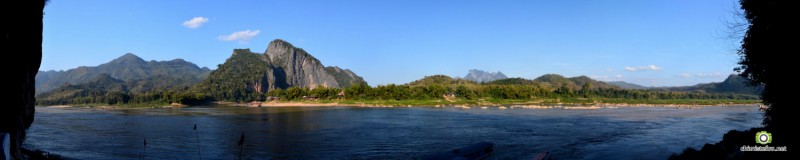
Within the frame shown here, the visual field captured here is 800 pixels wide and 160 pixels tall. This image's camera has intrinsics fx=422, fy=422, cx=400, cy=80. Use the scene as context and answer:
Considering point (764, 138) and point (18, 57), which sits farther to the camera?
point (764, 138)

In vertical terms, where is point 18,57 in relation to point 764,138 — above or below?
above

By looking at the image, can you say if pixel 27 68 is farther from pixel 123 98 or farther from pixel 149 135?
pixel 123 98

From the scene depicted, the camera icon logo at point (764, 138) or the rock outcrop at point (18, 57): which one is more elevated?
the rock outcrop at point (18, 57)

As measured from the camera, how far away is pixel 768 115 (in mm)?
19484

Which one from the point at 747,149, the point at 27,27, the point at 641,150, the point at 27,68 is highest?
the point at 27,27

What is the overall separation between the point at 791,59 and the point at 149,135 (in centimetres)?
4464

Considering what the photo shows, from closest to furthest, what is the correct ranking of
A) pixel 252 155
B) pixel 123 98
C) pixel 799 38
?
pixel 799 38 → pixel 252 155 → pixel 123 98

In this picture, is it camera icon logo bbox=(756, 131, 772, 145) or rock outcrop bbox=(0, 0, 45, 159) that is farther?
camera icon logo bbox=(756, 131, 772, 145)

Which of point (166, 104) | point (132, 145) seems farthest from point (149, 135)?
point (166, 104)

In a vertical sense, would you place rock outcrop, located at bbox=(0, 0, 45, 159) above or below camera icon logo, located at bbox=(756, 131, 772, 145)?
above

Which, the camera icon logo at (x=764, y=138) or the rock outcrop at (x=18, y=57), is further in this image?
the camera icon logo at (x=764, y=138)

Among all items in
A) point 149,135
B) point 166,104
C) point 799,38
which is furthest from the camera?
point 166,104

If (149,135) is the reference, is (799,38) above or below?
above

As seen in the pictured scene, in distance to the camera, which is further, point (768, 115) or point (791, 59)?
point (768, 115)
